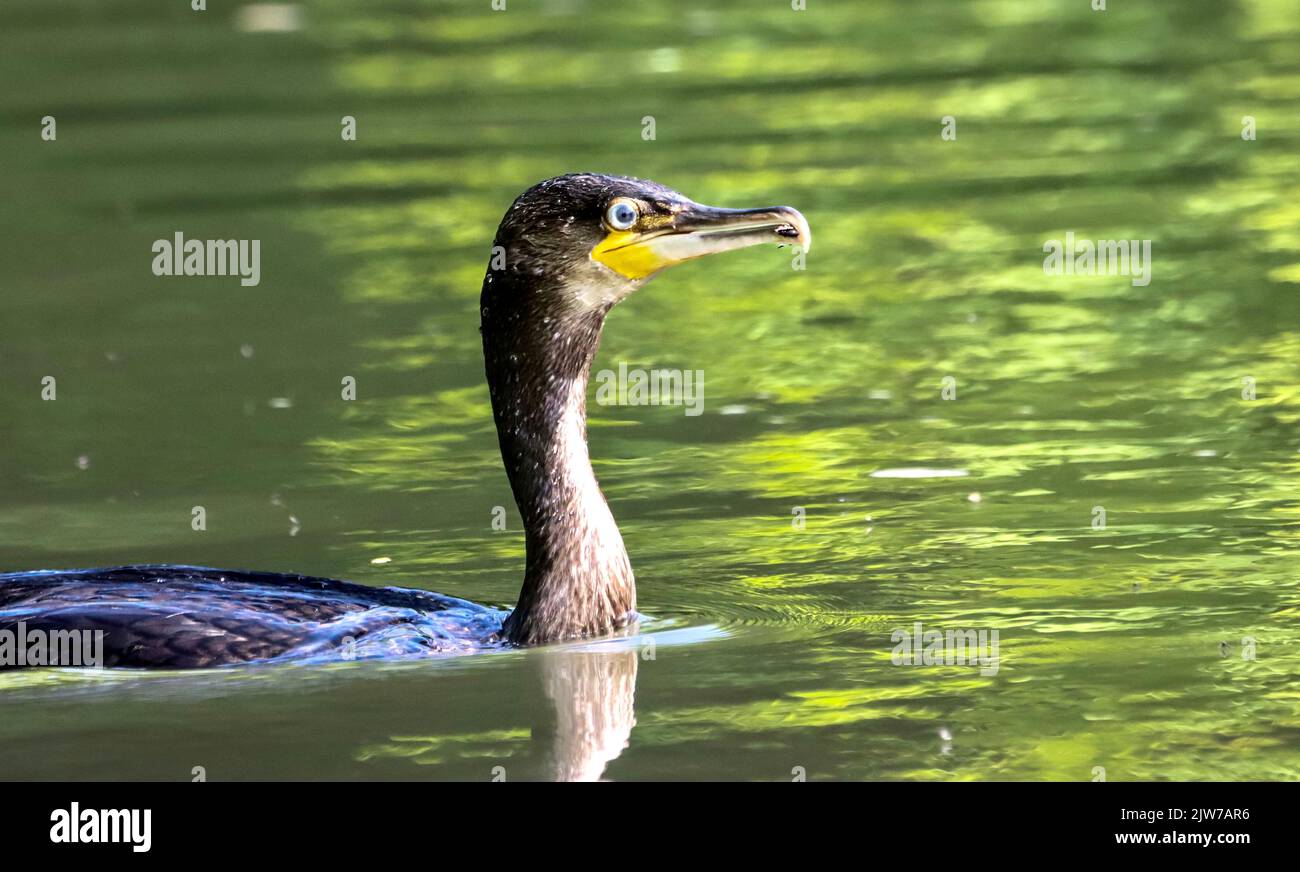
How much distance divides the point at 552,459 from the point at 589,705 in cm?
119

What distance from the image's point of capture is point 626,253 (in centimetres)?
883

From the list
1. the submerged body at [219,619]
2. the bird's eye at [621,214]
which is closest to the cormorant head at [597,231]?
the bird's eye at [621,214]

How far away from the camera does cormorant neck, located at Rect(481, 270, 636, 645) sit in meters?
8.92

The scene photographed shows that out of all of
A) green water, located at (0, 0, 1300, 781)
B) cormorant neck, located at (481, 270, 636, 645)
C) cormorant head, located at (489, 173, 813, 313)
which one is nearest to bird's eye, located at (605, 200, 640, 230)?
cormorant head, located at (489, 173, 813, 313)

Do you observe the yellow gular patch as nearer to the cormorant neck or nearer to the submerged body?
the cormorant neck

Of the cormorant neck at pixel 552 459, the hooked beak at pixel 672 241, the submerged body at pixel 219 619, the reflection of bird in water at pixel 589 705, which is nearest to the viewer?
the reflection of bird in water at pixel 589 705

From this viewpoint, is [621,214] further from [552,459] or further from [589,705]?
[589,705]

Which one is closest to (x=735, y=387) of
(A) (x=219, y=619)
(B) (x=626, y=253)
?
(B) (x=626, y=253)

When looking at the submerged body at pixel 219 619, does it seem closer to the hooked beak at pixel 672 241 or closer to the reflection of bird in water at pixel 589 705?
the reflection of bird in water at pixel 589 705

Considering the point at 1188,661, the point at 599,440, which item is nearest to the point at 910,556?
the point at 1188,661

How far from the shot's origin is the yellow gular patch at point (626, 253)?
8.80 metres

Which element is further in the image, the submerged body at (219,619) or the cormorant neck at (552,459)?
the cormorant neck at (552,459)

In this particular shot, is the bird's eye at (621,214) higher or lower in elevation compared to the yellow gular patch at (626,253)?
higher

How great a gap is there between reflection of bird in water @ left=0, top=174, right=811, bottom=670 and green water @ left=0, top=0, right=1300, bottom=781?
0.19m
